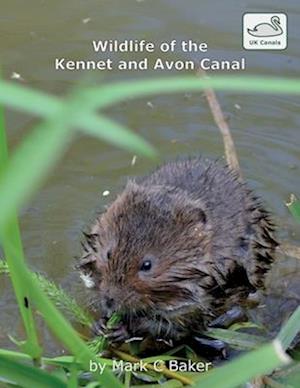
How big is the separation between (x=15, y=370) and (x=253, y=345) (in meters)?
1.54

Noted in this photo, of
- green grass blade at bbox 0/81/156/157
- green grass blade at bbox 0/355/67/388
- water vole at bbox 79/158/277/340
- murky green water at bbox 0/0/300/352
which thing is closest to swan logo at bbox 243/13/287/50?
murky green water at bbox 0/0/300/352

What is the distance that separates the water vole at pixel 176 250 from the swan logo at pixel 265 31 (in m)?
0.64

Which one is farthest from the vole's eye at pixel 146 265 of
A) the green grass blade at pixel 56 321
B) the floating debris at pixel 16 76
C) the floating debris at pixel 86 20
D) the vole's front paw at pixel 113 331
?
the floating debris at pixel 86 20

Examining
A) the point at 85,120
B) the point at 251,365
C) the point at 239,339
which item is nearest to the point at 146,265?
the point at 239,339

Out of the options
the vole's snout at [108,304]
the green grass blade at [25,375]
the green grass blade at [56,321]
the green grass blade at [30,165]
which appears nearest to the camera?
the green grass blade at [30,165]

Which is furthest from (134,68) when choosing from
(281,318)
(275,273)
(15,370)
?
(15,370)

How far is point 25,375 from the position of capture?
171cm

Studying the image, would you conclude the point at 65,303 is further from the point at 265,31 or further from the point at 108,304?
the point at 265,31

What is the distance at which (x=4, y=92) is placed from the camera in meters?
1.04

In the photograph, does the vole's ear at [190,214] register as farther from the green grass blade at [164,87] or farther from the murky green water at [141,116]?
the green grass blade at [164,87]

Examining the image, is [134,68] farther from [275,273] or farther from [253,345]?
[253,345]

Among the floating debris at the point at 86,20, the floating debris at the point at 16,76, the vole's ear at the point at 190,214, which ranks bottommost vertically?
the vole's ear at the point at 190,214

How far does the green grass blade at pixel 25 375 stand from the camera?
169 centimetres

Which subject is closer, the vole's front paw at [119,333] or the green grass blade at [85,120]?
the green grass blade at [85,120]
